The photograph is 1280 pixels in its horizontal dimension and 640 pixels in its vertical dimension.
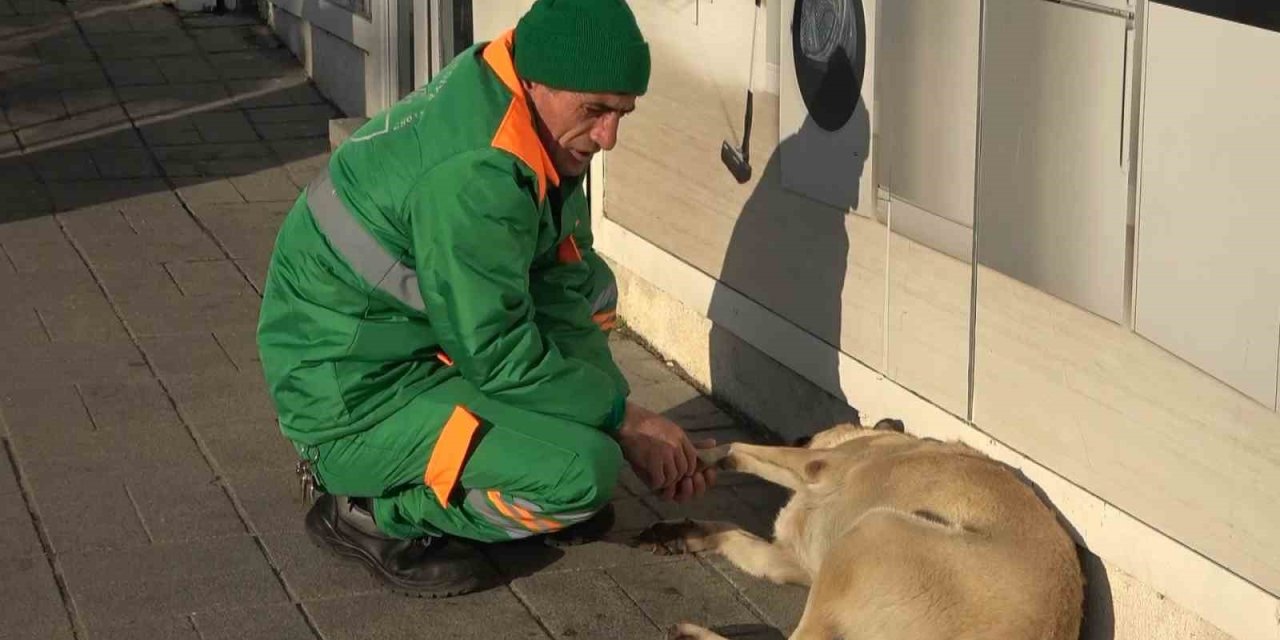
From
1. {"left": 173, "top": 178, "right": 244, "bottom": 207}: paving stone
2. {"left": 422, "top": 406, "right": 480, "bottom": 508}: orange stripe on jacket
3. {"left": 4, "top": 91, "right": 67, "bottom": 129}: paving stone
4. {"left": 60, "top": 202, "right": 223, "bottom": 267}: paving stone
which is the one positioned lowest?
{"left": 60, "top": 202, "right": 223, "bottom": 267}: paving stone

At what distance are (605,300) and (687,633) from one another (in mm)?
1157

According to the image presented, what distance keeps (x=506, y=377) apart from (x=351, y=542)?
77cm

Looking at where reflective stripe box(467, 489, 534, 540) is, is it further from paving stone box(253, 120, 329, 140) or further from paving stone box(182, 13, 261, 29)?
paving stone box(182, 13, 261, 29)

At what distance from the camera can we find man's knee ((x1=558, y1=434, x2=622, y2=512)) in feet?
14.4

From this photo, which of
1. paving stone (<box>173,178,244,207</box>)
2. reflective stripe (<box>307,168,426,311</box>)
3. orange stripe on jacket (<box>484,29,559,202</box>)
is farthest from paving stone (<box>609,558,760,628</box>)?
paving stone (<box>173,178,244,207</box>)

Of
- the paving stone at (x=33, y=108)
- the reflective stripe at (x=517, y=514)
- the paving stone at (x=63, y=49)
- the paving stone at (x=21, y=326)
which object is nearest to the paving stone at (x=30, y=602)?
the reflective stripe at (x=517, y=514)

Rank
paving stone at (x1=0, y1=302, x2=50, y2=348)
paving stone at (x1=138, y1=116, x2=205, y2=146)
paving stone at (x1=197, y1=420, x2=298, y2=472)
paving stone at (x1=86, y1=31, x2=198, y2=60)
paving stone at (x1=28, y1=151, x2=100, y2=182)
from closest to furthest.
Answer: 1. paving stone at (x1=197, y1=420, x2=298, y2=472)
2. paving stone at (x1=0, y1=302, x2=50, y2=348)
3. paving stone at (x1=28, y1=151, x2=100, y2=182)
4. paving stone at (x1=138, y1=116, x2=205, y2=146)
5. paving stone at (x1=86, y1=31, x2=198, y2=60)

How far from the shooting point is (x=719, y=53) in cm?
581


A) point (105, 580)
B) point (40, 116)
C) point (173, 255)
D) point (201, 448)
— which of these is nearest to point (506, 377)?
point (105, 580)

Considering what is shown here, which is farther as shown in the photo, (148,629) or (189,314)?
(189,314)

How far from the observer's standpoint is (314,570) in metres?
4.70

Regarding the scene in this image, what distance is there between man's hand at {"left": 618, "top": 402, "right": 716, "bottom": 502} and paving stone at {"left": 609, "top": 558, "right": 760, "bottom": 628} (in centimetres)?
29

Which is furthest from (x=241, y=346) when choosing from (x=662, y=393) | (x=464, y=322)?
(x=464, y=322)

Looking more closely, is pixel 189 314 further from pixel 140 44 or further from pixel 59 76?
pixel 140 44
